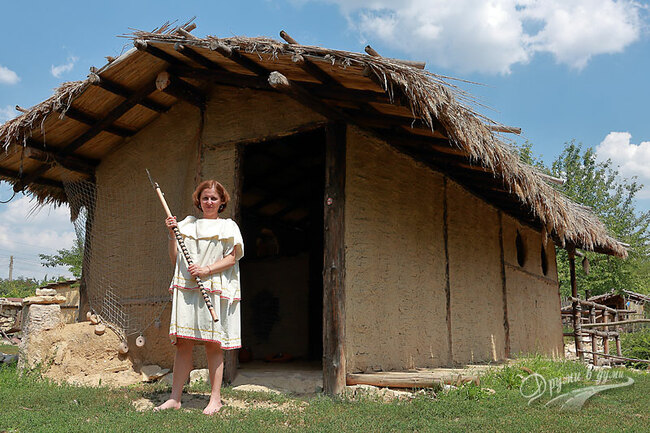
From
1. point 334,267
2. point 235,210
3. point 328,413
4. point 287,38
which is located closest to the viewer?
point 328,413

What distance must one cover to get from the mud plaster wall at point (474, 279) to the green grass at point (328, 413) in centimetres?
182

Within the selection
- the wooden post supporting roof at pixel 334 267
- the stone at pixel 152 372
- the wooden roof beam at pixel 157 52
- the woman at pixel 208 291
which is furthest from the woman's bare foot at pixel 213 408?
the wooden roof beam at pixel 157 52

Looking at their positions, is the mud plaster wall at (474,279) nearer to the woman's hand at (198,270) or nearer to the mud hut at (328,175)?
the mud hut at (328,175)

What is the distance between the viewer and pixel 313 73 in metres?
4.52

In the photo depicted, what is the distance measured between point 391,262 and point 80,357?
137 inches

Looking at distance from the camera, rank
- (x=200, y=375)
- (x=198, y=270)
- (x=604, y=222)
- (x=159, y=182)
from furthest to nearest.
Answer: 1. (x=604, y=222)
2. (x=159, y=182)
3. (x=200, y=375)
4. (x=198, y=270)

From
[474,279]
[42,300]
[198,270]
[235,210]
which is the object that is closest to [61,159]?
[42,300]

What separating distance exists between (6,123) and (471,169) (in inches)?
212

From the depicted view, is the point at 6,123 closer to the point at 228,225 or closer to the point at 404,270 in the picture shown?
the point at 228,225

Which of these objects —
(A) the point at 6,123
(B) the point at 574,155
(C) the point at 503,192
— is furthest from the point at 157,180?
(B) the point at 574,155

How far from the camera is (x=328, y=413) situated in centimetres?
389

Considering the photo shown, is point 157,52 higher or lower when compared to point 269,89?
higher

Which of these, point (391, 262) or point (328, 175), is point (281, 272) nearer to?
point (391, 262)

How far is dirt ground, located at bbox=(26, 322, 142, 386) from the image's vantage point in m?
5.57
